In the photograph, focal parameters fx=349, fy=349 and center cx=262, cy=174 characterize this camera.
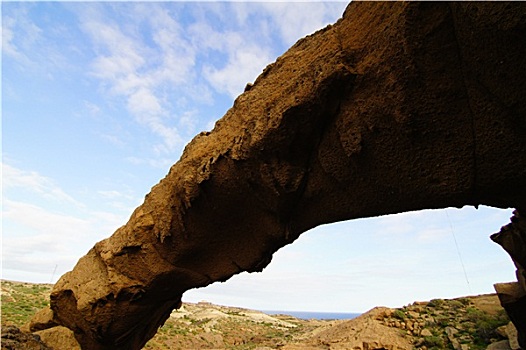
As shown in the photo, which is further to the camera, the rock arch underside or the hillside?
the hillside

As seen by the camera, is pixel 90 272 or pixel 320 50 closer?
pixel 320 50

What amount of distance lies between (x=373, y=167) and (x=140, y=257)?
5946mm

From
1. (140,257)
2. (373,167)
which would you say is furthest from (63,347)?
(373,167)

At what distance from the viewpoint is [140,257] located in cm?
829

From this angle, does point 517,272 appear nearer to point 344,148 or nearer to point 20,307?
point 344,148

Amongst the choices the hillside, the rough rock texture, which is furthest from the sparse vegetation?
the rough rock texture

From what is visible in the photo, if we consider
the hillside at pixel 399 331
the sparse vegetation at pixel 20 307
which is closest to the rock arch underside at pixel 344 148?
the hillside at pixel 399 331

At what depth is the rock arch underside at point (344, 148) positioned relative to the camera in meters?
3.80

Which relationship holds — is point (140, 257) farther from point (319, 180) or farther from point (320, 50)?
point (320, 50)

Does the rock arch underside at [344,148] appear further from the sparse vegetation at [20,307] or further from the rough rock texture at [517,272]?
the sparse vegetation at [20,307]

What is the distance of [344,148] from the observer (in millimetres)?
5012

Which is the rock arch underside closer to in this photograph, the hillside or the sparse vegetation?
the hillside

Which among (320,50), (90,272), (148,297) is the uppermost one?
(320,50)

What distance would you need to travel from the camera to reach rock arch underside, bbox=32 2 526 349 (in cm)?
380
